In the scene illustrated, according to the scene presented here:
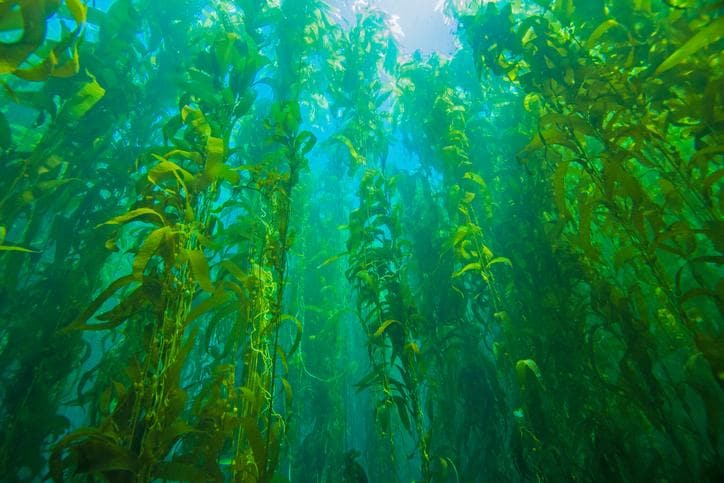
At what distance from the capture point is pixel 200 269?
1423 mm

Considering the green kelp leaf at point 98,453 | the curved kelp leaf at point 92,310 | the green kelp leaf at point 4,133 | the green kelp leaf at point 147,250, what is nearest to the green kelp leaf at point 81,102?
the green kelp leaf at point 4,133

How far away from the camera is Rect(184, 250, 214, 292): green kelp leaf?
141 centimetres

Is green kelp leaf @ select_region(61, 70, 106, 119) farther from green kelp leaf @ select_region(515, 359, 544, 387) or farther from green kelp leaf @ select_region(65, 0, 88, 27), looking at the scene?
green kelp leaf @ select_region(515, 359, 544, 387)

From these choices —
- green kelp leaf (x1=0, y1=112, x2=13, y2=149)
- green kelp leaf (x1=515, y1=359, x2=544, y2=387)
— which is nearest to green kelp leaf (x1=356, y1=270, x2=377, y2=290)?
green kelp leaf (x1=515, y1=359, x2=544, y2=387)

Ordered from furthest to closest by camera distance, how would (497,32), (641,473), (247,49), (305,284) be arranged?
(305,284), (497,32), (247,49), (641,473)

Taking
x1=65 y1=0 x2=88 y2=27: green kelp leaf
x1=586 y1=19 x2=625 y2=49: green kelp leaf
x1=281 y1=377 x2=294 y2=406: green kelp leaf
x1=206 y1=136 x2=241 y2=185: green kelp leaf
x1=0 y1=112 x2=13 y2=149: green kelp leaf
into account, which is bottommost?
A: x1=281 y1=377 x2=294 y2=406: green kelp leaf

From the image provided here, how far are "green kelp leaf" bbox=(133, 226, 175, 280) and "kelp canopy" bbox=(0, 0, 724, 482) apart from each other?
1 centimetres

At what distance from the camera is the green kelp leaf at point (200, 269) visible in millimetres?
1406

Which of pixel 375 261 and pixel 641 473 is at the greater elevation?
pixel 375 261

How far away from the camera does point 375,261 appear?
3037 millimetres

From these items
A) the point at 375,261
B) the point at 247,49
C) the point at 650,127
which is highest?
the point at 247,49

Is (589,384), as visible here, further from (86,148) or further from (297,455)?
(86,148)

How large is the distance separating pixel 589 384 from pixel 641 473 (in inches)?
23.4

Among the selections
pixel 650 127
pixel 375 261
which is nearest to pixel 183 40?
pixel 375 261
